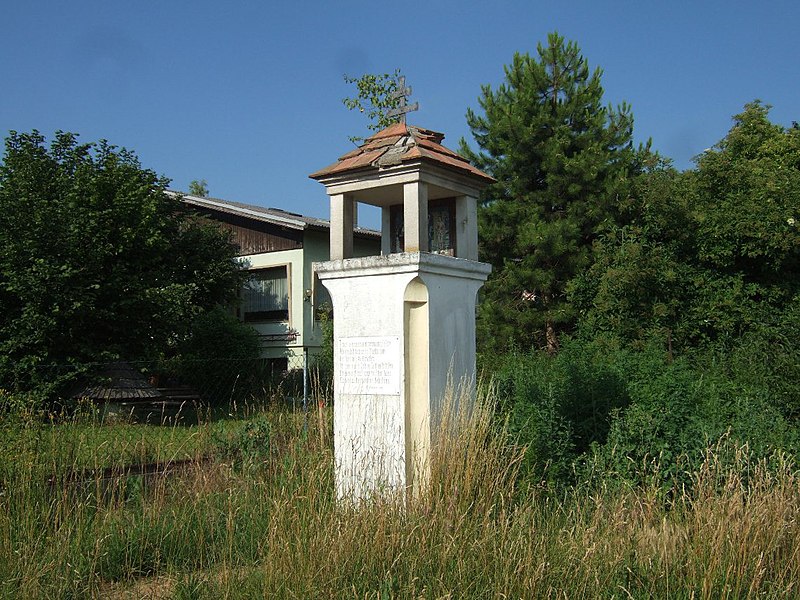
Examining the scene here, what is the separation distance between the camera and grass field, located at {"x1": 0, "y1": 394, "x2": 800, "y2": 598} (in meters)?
4.13

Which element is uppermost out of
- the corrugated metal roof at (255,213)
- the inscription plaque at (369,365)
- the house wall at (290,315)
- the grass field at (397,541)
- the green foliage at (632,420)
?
the corrugated metal roof at (255,213)

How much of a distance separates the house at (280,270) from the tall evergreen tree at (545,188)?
239 inches

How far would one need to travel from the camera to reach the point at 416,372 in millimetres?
6023

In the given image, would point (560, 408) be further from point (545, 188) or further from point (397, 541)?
point (545, 188)

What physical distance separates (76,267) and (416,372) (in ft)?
29.8

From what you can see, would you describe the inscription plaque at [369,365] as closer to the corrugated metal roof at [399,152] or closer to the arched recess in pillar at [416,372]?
the arched recess in pillar at [416,372]

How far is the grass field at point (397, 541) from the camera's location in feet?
13.6

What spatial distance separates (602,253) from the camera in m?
14.2

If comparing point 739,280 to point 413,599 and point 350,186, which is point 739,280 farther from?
point 413,599

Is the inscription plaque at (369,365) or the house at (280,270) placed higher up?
the house at (280,270)

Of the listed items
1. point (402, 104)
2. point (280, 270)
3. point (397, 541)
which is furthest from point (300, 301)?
point (397, 541)

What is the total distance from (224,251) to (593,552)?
16.5 meters

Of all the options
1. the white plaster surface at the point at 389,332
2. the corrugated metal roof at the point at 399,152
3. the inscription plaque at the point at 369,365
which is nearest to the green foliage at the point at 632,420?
the white plaster surface at the point at 389,332

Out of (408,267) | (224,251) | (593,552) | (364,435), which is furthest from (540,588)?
(224,251)
